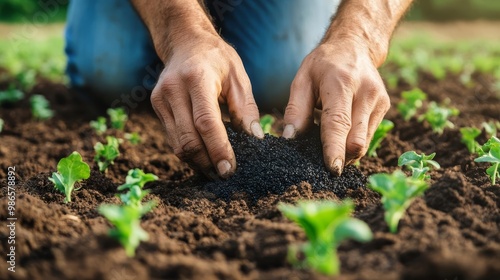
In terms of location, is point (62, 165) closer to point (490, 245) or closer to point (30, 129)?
point (490, 245)

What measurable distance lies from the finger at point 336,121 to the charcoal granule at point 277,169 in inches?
2.5

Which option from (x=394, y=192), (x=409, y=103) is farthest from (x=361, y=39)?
(x=394, y=192)

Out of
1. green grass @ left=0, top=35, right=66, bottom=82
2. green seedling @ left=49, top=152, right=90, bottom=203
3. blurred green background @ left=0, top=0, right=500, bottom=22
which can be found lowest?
blurred green background @ left=0, top=0, right=500, bottom=22

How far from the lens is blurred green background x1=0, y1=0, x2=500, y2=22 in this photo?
47.7 feet

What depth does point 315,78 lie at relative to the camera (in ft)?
7.61

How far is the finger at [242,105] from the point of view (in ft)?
7.61

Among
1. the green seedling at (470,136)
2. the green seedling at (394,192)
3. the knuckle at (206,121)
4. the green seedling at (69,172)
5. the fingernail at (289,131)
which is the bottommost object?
the green seedling at (470,136)

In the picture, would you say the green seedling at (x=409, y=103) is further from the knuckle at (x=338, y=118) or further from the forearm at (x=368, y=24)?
the knuckle at (x=338, y=118)

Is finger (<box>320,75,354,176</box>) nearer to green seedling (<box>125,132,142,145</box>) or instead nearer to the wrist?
the wrist

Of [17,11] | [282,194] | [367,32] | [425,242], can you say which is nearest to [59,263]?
[425,242]

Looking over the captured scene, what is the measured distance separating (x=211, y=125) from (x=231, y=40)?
2.21 meters

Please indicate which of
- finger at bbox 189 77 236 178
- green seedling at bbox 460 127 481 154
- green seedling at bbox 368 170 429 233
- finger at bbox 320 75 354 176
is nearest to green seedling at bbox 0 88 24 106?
finger at bbox 189 77 236 178

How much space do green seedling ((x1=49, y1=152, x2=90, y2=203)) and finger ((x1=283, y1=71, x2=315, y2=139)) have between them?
0.80 m

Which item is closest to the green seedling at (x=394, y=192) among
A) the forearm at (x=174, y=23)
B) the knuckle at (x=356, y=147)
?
the knuckle at (x=356, y=147)
